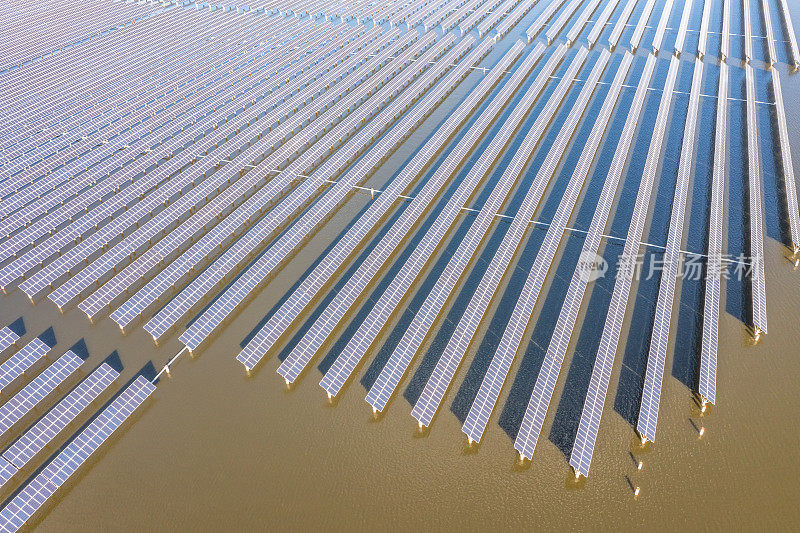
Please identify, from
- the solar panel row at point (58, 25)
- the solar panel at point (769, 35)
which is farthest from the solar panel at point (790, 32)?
the solar panel row at point (58, 25)

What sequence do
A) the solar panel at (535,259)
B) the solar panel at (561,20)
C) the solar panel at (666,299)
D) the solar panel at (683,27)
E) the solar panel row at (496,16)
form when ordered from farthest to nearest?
the solar panel row at (496,16) < the solar panel at (561,20) < the solar panel at (683,27) < the solar panel at (535,259) < the solar panel at (666,299)

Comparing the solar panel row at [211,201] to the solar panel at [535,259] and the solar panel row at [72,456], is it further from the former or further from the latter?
the solar panel at [535,259]

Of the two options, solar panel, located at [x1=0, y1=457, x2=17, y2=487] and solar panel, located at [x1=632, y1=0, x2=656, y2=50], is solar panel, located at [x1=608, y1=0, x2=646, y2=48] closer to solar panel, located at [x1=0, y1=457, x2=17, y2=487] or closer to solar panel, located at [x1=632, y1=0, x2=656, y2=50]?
solar panel, located at [x1=632, y1=0, x2=656, y2=50]

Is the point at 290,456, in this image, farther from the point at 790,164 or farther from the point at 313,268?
the point at 790,164

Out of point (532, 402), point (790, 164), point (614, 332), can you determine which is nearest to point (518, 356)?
point (532, 402)

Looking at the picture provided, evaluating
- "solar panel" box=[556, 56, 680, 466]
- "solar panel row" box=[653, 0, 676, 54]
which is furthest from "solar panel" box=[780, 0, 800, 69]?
"solar panel" box=[556, 56, 680, 466]

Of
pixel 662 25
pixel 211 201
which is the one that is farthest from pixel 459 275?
pixel 662 25

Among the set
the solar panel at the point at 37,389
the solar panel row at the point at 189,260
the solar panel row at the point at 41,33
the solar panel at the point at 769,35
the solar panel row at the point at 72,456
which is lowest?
the solar panel row at the point at 72,456

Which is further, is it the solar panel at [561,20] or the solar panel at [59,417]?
the solar panel at [561,20]
